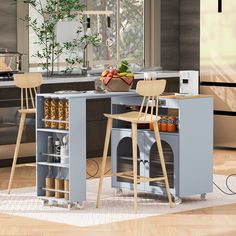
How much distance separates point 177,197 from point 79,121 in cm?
102

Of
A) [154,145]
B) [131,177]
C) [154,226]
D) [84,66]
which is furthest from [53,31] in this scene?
[154,226]

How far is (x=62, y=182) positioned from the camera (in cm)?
700

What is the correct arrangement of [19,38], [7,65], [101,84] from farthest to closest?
[19,38]
[7,65]
[101,84]

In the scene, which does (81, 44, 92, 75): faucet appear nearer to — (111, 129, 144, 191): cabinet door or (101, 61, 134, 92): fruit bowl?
(111, 129, 144, 191): cabinet door

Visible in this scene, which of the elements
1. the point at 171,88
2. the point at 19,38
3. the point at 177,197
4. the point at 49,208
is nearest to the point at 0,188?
the point at 49,208

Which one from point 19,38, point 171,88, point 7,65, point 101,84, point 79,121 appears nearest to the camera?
point 79,121

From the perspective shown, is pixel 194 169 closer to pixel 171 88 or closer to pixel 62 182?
pixel 62 182

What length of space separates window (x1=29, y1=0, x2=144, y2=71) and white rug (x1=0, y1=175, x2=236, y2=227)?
10.7ft

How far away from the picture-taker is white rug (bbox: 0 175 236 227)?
21.7 feet

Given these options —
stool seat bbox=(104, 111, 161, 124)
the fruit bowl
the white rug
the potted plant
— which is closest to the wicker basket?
the fruit bowl

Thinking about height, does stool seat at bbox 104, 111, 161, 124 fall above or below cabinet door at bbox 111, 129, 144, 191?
above

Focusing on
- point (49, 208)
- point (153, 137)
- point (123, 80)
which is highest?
point (123, 80)

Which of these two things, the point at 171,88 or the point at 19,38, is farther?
the point at 171,88

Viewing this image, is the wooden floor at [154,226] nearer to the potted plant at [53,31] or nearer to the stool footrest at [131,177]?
the stool footrest at [131,177]
